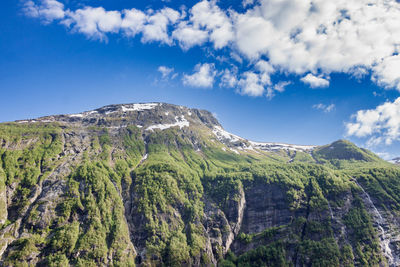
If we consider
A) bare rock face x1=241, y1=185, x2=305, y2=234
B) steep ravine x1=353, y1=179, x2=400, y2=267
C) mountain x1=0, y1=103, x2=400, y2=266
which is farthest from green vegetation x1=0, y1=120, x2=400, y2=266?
steep ravine x1=353, y1=179, x2=400, y2=267

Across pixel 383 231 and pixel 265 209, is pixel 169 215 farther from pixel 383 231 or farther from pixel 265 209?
pixel 383 231

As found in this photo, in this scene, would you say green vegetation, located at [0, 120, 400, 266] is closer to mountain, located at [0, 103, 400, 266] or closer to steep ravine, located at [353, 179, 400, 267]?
mountain, located at [0, 103, 400, 266]

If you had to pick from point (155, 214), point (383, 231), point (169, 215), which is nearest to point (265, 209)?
point (169, 215)

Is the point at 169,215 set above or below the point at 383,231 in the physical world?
above

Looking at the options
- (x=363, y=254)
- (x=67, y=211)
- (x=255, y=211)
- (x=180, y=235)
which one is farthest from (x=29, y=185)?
(x=363, y=254)

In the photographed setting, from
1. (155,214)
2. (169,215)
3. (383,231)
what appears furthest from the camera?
(169,215)

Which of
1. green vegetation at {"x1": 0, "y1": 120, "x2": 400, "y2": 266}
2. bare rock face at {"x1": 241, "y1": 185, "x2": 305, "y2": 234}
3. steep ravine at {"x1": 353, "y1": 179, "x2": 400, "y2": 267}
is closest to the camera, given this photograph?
green vegetation at {"x1": 0, "y1": 120, "x2": 400, "y2": 266}

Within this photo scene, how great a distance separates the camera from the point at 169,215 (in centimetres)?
15862

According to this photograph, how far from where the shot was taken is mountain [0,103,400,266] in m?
121

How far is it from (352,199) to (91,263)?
18490 centimetres

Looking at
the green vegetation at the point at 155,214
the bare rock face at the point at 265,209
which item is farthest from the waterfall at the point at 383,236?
the bare rock face at the point at 265,209

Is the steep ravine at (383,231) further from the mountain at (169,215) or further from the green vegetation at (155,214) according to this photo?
the green vegetation at (155,214)

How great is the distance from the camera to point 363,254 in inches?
5433

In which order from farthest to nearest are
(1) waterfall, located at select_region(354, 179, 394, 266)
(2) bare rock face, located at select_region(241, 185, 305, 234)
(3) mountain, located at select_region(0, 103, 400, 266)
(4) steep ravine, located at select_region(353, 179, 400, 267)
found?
(2) bare rock face, located at select_region(241, 185, 305, 234) < (1) waterfall, located at select_region(354, 179, 394, 266) < (4) steep ravine, located at select_region(353, 179, 400, 267) < (3) mountain, located at select_region(0, 103, 400, 266)
